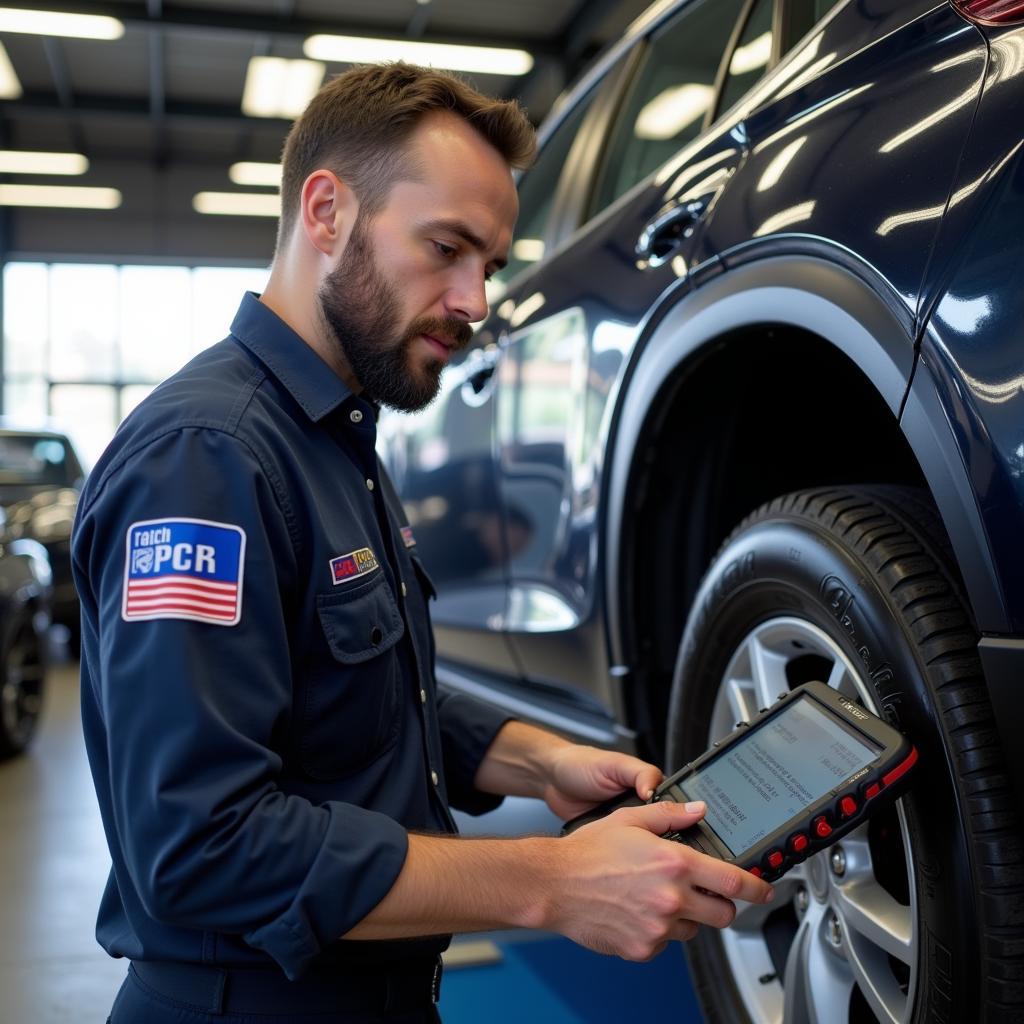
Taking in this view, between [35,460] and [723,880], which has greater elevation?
[35,460]

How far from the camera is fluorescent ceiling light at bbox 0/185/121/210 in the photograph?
13508 millimetres

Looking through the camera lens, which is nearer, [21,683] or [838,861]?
[838,861]

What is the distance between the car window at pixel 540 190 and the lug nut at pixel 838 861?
5.39 feet

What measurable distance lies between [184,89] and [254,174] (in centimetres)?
193

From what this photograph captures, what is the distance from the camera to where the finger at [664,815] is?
3.51ft

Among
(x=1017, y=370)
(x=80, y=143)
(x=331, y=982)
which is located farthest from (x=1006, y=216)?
(x=80, y=143)

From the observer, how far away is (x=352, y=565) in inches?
43.5

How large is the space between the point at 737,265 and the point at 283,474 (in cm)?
64

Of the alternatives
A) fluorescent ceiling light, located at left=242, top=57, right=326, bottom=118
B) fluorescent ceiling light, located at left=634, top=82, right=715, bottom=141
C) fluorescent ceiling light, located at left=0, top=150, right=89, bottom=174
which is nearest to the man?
fluorescent ceiling light, located at left=634, top=82, right=715, bottom=141

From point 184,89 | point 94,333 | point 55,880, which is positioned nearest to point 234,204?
point 94,333

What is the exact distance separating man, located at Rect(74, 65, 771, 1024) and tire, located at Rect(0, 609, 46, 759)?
8.46 feet

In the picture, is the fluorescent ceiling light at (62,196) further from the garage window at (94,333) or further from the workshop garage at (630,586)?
the workshop garage at (630,586)

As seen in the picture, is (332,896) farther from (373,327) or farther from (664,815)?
(373,327)

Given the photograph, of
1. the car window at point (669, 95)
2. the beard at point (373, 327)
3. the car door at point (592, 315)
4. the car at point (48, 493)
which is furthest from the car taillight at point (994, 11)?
the car at point (48, 493)
